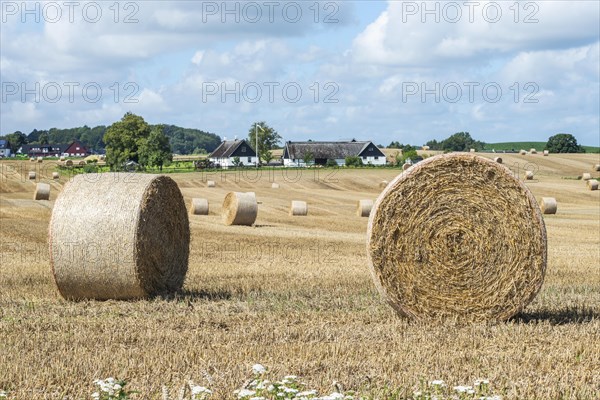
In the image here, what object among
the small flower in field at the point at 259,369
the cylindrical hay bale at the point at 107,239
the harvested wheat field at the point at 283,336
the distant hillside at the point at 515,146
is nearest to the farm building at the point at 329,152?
the distant hillside at the point at 515,146

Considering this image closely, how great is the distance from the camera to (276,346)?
8.86m

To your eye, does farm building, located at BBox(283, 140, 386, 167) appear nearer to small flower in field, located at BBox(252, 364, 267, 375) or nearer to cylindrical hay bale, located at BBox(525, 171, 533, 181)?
cylindrical hay bale, located at BBox(525, 171, 533, 181)

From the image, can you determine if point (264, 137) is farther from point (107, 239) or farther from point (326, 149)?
point (107, 239)

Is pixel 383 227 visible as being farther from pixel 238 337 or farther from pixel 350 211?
pixel 350 211

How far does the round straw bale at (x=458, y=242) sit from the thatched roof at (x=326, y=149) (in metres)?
94.7

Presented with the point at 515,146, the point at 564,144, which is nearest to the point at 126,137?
the point at 564,144

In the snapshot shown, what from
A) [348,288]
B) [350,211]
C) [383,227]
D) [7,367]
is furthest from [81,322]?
[350,211]

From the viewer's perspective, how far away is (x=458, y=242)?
10.5 m

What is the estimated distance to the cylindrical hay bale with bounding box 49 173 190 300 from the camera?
39.0 ft

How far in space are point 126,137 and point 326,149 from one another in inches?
1066

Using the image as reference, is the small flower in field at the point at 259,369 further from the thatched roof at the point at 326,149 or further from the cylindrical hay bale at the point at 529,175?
the thatched roof at the point at 326,149

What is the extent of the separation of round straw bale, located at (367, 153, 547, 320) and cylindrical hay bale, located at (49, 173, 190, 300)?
3.41 m

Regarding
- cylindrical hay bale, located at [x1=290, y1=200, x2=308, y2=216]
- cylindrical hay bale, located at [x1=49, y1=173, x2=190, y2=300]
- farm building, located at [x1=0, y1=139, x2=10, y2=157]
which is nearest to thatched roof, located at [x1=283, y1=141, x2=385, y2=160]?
farm building, located at [x1=0, y1=139, x2=10, y2=157]

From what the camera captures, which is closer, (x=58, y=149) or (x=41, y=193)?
(x=41, y=193)
